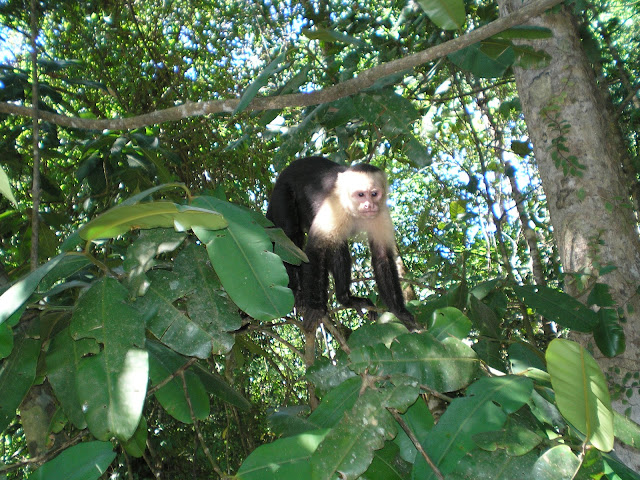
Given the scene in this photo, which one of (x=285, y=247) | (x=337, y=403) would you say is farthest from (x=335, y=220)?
(x=337, y=403)

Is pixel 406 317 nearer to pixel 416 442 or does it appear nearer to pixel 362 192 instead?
pixel 362 192

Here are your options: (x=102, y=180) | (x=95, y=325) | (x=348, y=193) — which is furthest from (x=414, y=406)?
(x=102, y=180)

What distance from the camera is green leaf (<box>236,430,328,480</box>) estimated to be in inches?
41.4

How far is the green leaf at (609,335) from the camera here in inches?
83.1

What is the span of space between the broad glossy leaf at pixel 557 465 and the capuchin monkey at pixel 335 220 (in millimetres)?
1847

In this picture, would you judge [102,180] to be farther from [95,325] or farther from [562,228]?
[562,228]

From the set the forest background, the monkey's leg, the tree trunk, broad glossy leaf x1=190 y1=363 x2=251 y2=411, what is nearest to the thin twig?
the forest background

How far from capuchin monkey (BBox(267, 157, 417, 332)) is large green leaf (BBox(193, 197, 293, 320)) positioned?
1438 mm

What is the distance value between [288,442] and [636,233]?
2.05 metres

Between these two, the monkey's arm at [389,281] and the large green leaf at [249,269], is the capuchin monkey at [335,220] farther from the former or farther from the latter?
the large green leaf at [249,269]

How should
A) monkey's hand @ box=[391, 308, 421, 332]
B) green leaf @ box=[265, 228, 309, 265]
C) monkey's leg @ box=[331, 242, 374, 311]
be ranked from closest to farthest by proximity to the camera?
green leaf @ box=[265, 228, 309, 265] < monkey's hand @ box=[391, 308, 421, 332] < monkey's leg @ box=[331, 242, 374, 311]

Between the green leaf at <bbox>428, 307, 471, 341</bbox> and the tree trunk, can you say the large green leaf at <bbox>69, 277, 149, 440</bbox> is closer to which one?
the green leaf at <bbox>428, 307, 471, 341</bbox>

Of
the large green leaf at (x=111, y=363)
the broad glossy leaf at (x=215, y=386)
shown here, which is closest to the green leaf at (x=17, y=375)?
the large green leaf at (x=111, y=363)

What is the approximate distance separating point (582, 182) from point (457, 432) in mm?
1783
